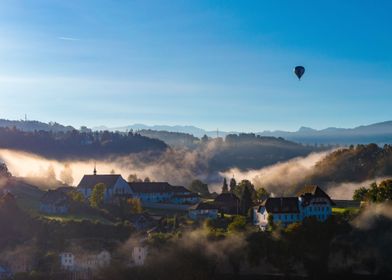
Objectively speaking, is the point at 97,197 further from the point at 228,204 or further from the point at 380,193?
the point at 380,193

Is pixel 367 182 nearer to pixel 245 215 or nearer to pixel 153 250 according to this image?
pixel 245 215

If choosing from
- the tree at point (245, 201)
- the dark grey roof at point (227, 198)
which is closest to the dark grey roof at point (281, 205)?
the tree at point (245, 201)

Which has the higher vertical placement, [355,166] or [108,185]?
[355,166]

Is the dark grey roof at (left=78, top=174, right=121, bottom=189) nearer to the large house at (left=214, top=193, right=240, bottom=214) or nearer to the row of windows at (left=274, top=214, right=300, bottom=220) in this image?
the large house at (left=214, top=193, right=240, bottom=214)

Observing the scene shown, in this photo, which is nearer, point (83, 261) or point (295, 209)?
point (83, 261)

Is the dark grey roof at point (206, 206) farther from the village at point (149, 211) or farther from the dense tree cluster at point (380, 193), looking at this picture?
the dense tree cluster at point (380, 193)

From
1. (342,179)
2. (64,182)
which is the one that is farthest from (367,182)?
(64,182)

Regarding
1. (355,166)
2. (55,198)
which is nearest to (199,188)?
(55,198)

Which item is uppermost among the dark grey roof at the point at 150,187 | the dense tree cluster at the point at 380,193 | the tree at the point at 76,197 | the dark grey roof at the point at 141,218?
the dense tree cluster at the point at 380,193
